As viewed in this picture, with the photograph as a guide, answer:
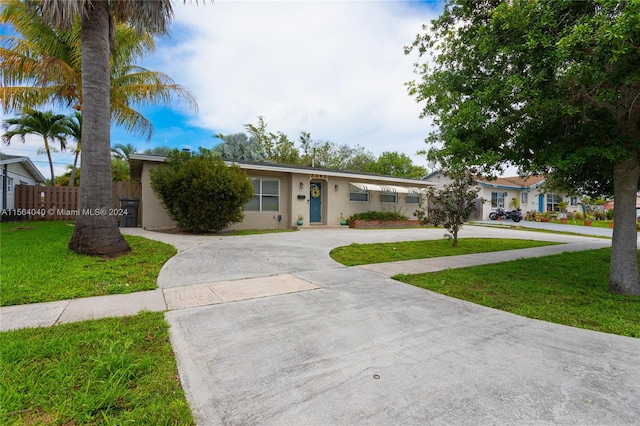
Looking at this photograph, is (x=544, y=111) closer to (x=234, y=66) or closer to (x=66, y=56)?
(x=234, y=66)

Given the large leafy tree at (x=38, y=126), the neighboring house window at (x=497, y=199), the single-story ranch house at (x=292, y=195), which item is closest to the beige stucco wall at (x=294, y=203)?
the single-story ranch house at (x=292, y=195)

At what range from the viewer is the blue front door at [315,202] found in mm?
16156

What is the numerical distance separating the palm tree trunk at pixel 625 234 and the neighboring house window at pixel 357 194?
12275mm

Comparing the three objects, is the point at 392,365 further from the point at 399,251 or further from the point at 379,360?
the point at 399,251

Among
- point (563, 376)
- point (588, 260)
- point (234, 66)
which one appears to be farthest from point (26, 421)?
point (234, 66)

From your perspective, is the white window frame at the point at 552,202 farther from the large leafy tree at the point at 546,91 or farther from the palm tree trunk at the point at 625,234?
the palm tree trunk at the point at 625,234

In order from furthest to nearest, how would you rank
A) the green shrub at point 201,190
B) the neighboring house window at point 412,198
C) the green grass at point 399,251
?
the neighboring house window at point 412,198 → the green shrub at point 201,190 → the green grass at point 399,251

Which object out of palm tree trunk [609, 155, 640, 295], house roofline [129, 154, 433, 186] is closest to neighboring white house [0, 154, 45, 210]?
house roofline [129, 154, 433, 186]

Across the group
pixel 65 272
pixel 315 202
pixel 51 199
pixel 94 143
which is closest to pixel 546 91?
pixel 65 272

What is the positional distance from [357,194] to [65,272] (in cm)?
1442

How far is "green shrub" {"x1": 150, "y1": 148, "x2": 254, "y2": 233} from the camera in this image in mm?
10297

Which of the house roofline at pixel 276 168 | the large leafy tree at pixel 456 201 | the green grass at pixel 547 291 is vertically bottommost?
the green grass at pixel 547 291

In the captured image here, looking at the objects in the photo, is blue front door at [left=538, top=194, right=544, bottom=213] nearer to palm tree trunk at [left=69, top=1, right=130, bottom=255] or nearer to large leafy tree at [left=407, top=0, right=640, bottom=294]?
large leafy tree at [left=407, top=0, right=640, bottom=294]

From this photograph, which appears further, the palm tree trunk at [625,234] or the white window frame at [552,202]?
the white window frame at [552,202]
